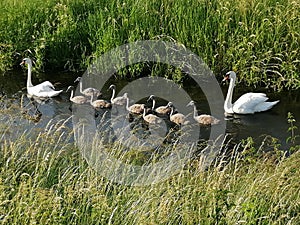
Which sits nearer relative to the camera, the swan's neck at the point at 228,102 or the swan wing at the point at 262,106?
the swan wing at the point at 262,106

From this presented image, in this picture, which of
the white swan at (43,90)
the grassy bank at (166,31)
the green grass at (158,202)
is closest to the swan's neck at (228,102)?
the grassy bank at (166,31)

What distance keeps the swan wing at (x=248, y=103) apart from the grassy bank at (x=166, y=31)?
1072mm

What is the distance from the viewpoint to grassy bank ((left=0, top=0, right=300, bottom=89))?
1113cm

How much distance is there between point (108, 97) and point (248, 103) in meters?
2.77

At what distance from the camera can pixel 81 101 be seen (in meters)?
10.5

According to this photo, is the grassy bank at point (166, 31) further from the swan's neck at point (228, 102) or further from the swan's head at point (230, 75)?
the swan's neck at point (228, 102)

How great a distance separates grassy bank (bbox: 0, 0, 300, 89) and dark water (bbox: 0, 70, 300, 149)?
367mm

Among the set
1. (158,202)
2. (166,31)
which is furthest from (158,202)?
(166,31)

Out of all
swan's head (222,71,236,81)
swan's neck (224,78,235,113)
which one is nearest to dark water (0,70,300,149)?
swan's neck (224,78,235,113)

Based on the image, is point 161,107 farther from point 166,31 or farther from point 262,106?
point 166,31

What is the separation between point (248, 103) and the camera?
32.9 ft

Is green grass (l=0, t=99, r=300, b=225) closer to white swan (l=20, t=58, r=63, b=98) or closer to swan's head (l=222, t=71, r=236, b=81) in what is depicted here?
swan's head (l=222, t=71, r=236, b=81)

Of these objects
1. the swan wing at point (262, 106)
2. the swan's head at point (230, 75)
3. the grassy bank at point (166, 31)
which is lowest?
the swan wing at point (262, 106)

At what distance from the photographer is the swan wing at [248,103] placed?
32.9ft
